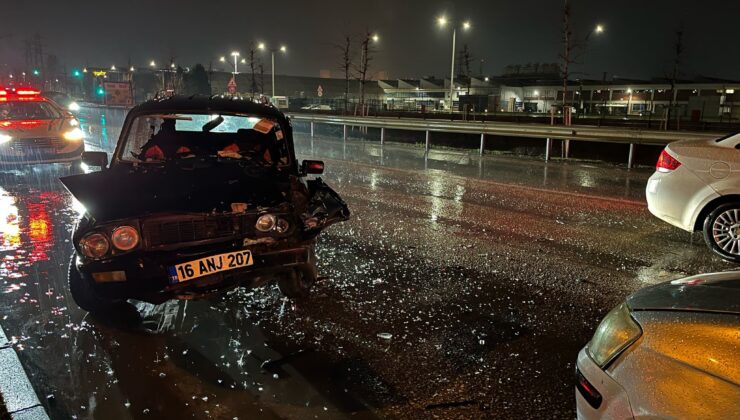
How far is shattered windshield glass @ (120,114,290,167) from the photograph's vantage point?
5.75m

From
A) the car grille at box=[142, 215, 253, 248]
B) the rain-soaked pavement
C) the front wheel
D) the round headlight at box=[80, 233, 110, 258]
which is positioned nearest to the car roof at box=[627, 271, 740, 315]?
the rain-soaked pavement

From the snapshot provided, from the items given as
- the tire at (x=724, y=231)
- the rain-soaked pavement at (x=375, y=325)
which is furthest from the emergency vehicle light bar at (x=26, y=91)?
the tire at (x=724, y=231)

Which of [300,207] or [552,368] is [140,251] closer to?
[300,207]

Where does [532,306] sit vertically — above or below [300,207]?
below

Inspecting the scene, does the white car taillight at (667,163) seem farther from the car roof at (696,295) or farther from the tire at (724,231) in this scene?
the car roof at (696,295)

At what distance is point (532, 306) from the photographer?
16.8 feet

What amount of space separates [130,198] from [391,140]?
22.5 metres

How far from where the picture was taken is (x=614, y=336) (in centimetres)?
245

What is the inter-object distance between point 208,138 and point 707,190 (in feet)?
19.4

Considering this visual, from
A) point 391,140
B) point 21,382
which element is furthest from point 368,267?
point 391,140

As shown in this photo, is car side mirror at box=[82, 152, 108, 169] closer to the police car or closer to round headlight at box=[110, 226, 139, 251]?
round headlight at box=[110, 226, 139, 251]

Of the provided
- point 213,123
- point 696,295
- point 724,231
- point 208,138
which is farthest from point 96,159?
point 724,231

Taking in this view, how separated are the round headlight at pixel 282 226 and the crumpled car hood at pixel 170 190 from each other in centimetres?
16

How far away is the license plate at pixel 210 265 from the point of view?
4.09m
